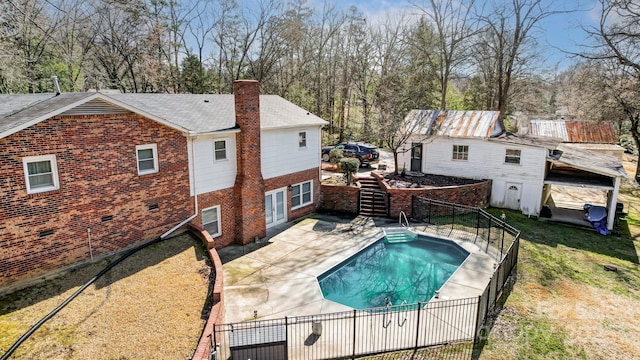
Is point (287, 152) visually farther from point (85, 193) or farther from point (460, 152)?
point (460, 152)

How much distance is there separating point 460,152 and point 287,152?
439 inches

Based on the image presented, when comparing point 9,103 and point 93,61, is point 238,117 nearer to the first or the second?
point 9,103

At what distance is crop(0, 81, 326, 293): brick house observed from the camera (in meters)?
9.56

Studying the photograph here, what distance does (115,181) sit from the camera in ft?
37.7

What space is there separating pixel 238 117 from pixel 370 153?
17.2 m

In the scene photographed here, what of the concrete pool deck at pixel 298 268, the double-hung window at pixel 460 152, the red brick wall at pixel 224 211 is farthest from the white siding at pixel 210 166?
the double-hung window at pixel 460 152

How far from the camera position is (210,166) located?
47.3 ft

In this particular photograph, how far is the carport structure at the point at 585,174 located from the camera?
18109 millimetres

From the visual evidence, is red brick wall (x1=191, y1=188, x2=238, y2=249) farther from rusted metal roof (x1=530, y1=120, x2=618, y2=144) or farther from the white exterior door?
rusted metal roof (x1=530, y1=120, x2=618, y2=144)

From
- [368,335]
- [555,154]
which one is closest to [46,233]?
[368,335]

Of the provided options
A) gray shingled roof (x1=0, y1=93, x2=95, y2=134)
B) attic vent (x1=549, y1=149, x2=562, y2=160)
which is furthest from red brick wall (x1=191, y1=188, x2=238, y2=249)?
attic vent (x1=549, y1=149, x2=562, y2=160)

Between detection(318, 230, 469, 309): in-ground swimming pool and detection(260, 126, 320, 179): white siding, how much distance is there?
5.49 meters

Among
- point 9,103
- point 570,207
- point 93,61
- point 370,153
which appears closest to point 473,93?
point 370,153

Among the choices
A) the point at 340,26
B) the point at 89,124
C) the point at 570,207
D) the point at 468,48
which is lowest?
the point at 570,207
